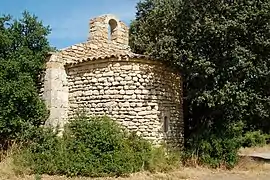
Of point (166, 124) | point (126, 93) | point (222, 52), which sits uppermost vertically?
point (222, 52)

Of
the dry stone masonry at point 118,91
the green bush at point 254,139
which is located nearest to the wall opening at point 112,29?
the dry stone masonry at point 118,91

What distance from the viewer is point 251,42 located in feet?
45.9

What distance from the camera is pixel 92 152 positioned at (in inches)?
524

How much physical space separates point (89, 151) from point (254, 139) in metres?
23.9

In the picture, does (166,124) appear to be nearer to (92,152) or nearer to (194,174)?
(194,174)

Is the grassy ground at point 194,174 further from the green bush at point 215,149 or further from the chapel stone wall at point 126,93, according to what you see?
the chapel stone wall at point 126,93

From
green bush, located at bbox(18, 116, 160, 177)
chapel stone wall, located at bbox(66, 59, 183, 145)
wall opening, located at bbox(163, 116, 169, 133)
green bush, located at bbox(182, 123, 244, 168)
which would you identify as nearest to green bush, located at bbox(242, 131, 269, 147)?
green bush, located at bbox(182, 123, 244, 168)

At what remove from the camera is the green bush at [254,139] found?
33.0 m

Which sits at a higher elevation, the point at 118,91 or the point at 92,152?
the point at 118,91

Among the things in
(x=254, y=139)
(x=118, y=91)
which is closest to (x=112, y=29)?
(x=118, y=91)

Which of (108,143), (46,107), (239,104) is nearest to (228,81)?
(239,104)

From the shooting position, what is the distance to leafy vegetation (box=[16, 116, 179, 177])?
12906mm

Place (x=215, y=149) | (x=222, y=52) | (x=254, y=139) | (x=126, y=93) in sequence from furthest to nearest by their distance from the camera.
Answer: (x=254, y=139) < (x=215, y=149) < (x=126, y=93) < (x=222, y=52)

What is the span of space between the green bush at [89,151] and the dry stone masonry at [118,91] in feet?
2.37
